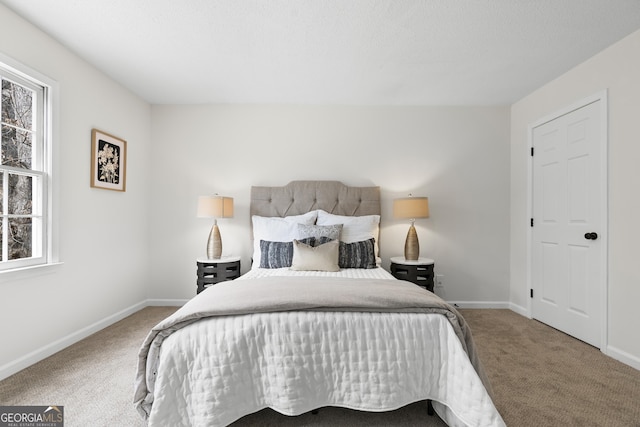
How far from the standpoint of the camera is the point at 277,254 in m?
2.93

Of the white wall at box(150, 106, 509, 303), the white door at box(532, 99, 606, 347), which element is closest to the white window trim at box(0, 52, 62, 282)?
the white wall at box(150, 106, 509, 303)

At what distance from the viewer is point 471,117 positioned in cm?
362

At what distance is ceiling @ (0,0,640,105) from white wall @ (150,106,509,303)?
41cm

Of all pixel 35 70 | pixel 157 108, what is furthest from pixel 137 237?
pixel 35 70

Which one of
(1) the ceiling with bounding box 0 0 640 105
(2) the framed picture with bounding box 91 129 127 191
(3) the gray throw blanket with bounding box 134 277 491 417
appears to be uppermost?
(1) the ceiling with bounding box 0 0 640 105

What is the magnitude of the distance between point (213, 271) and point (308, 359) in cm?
193

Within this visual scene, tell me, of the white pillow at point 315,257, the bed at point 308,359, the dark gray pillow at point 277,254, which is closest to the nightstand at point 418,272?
the white pillow at point 315,257

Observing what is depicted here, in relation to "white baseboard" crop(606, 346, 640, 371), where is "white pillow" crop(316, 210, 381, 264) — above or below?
above

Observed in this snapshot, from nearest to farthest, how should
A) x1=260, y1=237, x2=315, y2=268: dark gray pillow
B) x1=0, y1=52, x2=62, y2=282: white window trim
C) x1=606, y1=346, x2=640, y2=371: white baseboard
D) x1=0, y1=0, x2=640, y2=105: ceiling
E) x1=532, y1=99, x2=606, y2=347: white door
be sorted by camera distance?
x1=0, y1=0, x2=640, y2=105: ceiling
x1=606, y1=346, x2=640, y2=371: white baseboard
x1=0, y1=52, x2=62, y2=282: white window trim
x1=532, y1=99, x2=606, y2=347: white door
x1=260, y1=237, x2=315, y2=268: dark gray pillow

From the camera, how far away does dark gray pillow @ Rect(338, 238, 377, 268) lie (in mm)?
2929

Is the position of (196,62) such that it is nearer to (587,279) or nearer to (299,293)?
(299,293)

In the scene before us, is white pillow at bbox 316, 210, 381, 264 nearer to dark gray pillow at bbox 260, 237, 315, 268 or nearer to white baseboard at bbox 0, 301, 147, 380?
dark gray pillow at bbox 260, 237, 315, 268

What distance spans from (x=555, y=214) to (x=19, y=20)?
15.3 ft

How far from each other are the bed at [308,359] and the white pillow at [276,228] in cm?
144
